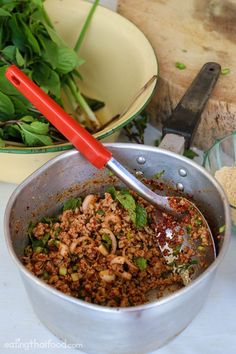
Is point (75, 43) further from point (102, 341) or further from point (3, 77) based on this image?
point (102, 341)

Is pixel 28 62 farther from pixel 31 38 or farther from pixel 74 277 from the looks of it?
pixel 74 277

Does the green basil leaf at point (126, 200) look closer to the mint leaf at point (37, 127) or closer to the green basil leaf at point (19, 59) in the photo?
the mint leaf at point (37, 127)

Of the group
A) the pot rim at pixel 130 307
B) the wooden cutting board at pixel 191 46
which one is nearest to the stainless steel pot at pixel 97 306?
the pot rim at pixel 130 307

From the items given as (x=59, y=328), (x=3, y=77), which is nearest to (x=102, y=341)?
(x=59, y=328)

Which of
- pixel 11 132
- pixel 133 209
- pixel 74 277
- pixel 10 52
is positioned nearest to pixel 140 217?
pixel 133 209

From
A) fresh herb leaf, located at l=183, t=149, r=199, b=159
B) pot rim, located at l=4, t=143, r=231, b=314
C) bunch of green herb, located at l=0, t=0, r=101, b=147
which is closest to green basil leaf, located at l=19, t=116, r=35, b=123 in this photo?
bunch of green herb, located at l=0, t=0, r=101, b=147
